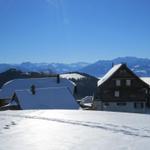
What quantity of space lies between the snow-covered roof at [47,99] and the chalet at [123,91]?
7.95 metres

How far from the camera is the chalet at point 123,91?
4475 centimetres

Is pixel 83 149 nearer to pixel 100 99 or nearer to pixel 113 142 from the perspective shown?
pixel 113 142

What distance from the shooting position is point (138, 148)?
6.79 metres

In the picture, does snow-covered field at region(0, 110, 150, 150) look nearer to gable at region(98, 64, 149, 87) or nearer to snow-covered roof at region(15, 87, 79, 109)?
snow-covered roof at region(15, 87, 79, 109)

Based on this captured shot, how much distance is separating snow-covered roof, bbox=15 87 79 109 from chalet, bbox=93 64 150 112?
7947 millimetres

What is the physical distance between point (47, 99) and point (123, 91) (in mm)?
12227

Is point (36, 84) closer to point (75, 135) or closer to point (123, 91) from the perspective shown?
point (123, 91)

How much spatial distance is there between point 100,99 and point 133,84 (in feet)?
16.0

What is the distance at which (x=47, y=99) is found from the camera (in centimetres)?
3769

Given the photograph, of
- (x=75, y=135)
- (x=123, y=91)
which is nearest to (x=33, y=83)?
(x=123, y=91)

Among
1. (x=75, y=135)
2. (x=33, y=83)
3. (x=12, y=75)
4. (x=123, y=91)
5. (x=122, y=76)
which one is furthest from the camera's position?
(x=12, y=75)

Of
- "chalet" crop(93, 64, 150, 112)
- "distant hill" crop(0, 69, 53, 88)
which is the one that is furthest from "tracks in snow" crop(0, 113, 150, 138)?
"distant hill" crop(0, 69, 53, 88)

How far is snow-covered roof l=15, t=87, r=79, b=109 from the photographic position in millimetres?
36344

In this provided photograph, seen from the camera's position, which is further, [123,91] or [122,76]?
[123,91]
